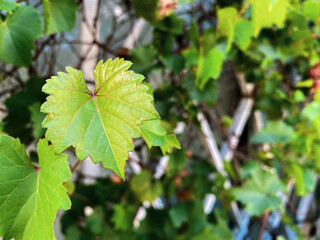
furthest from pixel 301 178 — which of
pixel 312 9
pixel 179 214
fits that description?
pixel 312 9

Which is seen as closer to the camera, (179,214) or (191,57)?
(191,57)

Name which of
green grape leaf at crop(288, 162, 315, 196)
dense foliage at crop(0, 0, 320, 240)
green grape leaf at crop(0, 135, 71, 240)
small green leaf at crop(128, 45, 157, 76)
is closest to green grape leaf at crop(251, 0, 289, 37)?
dense foliage at crop(0, 0, 320, 240)

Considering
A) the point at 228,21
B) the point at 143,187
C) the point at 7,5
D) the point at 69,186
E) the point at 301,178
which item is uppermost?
the point at 7,5

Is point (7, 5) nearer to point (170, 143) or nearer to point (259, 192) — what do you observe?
point (170, 143)

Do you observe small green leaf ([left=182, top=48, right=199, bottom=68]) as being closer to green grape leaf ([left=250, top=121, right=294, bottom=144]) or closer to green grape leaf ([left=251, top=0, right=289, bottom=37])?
green grape leaf ([left=251, top=0, right=289, bottom=37])

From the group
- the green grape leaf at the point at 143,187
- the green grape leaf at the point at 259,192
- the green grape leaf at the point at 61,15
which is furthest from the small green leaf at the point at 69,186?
the green grape leaf at the point at 259,192

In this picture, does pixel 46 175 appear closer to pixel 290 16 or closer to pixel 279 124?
pixel 290 16

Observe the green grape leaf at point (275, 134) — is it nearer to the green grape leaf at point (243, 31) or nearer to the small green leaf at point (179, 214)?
the small green leaf at point (179, 214)
